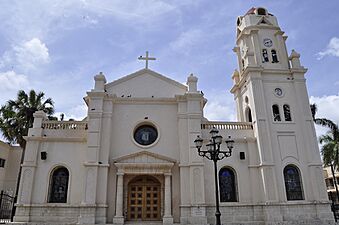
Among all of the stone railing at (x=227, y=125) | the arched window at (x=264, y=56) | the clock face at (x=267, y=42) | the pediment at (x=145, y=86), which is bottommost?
the stone railing at (x=227, y=125)

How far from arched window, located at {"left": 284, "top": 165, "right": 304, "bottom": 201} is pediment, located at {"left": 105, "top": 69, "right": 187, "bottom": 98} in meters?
8.63

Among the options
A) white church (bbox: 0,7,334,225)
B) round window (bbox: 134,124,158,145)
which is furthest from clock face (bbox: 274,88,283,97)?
round window (bbox: 134,124,158,145)

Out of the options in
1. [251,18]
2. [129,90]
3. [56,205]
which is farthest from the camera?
[251,18]

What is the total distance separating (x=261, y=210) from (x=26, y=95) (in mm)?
19613

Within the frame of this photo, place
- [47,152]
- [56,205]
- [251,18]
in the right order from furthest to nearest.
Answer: [251,18], [47,152], [56,205]

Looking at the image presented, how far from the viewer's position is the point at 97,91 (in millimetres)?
18266

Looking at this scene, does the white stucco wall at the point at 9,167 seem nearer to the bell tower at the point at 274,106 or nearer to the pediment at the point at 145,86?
the pediment at the point at 145,86

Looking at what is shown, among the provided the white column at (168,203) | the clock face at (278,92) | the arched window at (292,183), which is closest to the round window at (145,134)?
the white column at (168,203)

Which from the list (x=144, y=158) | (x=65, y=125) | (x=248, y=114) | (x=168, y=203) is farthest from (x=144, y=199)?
(x=248, y=114)

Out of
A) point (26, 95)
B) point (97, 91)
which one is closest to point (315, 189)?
point (97, 91)

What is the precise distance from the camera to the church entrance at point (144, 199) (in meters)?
16.8

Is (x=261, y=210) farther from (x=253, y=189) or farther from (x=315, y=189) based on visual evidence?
(x=315, y=189)

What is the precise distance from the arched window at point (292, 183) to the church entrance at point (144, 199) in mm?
7945

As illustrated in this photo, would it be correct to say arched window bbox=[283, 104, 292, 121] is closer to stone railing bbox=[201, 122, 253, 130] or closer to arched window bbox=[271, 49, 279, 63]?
stone railing bbox=[201, 122, 253, 130]
